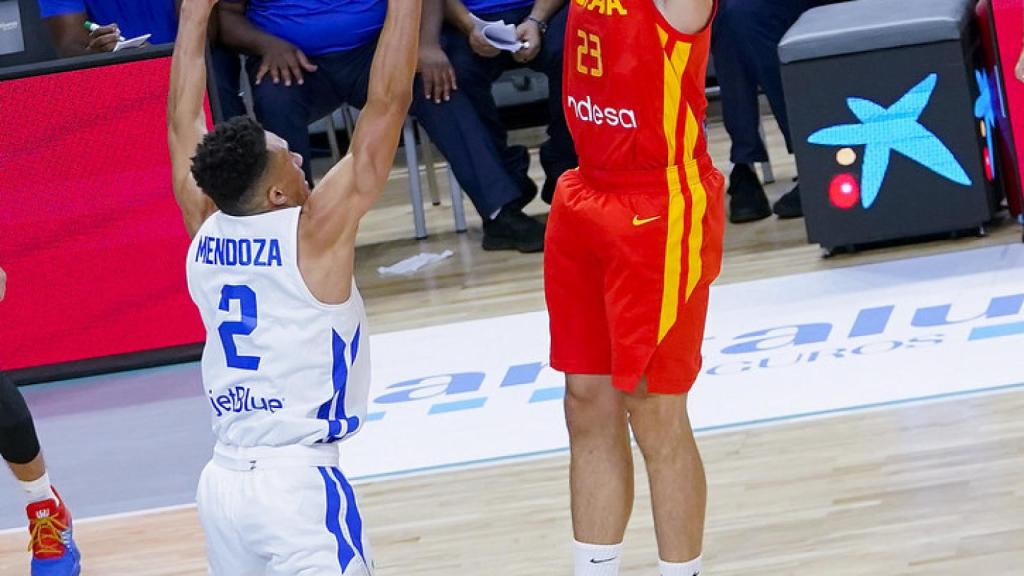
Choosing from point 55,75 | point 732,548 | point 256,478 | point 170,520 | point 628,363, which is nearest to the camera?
point 256,478

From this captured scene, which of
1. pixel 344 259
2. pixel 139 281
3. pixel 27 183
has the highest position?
pixel 344 259

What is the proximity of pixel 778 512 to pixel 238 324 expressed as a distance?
1.43 metres

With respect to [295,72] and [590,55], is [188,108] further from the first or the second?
[295,72]

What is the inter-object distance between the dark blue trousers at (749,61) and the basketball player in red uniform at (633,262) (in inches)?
125

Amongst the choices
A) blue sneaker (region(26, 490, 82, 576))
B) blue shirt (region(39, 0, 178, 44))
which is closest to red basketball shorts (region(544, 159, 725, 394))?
blue sneaker (region(26, 490, 82, 576))

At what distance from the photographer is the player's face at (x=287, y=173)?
2.79m

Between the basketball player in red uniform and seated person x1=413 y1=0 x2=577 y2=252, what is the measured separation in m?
3.20

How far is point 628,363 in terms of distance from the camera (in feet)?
9.78

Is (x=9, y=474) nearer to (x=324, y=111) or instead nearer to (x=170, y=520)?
(x=170, y=520)

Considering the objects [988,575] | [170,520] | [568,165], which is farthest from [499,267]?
[988,575]

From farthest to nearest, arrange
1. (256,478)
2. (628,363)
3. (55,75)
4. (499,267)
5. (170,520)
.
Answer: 1. (499,267)
2. (55,75)
3. (170,520)
4. (628,363)
5. (256,478)

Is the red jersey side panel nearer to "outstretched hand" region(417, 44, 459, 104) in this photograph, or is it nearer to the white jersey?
the white jersey

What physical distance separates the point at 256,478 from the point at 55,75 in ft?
10.7

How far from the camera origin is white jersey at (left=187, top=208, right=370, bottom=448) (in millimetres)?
2727
